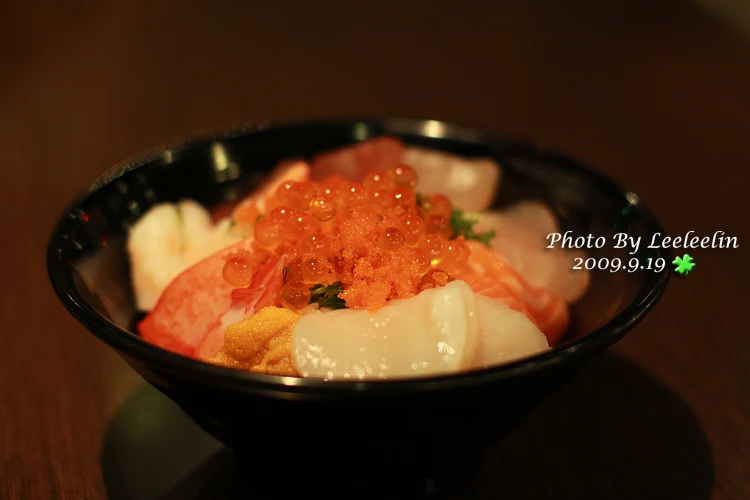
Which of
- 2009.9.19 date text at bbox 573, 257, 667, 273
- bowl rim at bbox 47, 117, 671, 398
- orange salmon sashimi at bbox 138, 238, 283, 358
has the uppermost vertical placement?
2009.9.19 date text at bbox 573, 257, 667, 273

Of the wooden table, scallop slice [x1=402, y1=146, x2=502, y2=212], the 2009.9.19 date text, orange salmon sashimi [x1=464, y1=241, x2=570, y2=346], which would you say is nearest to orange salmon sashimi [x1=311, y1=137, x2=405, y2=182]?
scallop slice [x1=402, y1=146, x2=502, y2=212]

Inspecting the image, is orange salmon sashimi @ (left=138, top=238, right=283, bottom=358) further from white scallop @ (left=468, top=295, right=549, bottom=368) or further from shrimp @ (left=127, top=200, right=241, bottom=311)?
white scallop @ (left=468, top=295, right=549, bottom=368)

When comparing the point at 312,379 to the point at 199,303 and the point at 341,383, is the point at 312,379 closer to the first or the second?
the point at 341,383

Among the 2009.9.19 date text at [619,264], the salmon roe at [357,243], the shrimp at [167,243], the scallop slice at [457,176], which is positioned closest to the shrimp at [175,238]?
the shrimp at [167,243]

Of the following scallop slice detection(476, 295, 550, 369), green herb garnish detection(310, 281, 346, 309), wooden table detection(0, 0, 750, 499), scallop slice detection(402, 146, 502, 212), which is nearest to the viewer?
scallop slice detection(476, 295, 550, 369)

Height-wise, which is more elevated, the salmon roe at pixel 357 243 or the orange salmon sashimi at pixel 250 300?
the salmon roe at pixel 357 243

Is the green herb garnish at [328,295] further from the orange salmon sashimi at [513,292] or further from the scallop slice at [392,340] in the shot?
the orange salmon sashimi at [513,292]

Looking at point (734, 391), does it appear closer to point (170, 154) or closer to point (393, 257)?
point (393, 257)
